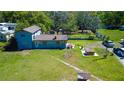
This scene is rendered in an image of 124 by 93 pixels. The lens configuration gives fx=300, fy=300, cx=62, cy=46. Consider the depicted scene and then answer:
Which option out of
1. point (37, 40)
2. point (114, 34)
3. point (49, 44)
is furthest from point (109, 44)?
point (37, 40)

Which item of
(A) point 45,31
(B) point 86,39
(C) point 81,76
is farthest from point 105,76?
(A) point 45,31

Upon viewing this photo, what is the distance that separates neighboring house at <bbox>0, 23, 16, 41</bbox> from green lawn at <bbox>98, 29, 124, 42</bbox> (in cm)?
227

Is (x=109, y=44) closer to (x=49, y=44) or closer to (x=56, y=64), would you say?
(x=56, y=64)

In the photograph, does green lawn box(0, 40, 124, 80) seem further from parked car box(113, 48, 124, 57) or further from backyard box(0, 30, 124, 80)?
parked car box(113, 48, 124, 57)

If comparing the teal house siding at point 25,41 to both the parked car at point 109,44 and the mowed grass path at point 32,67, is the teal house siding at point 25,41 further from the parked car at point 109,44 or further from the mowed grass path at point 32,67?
the parked car at point 109,44

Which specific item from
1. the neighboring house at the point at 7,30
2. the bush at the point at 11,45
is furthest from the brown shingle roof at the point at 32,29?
the bush at the point at 11,45

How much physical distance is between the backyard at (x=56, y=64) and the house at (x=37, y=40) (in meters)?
0.14

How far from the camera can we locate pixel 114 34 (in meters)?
7.80

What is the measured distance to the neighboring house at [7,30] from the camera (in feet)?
25.5

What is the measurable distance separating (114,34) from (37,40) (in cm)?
203
